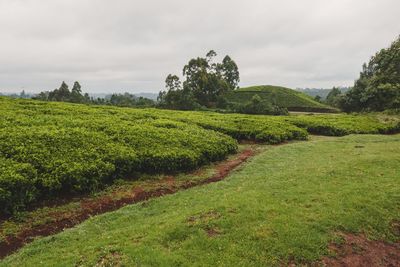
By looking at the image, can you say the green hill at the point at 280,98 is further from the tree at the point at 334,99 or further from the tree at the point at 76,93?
the tree at the point at 76,93

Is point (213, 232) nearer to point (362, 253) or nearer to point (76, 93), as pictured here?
point (362, 253)

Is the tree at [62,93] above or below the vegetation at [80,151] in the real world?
above

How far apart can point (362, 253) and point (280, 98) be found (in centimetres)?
8486

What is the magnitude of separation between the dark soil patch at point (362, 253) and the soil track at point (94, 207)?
7086 millimetres

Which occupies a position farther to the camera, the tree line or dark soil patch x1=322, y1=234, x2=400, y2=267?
the tree line

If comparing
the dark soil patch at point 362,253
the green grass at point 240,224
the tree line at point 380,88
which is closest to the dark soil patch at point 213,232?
the green grass at point 240,224

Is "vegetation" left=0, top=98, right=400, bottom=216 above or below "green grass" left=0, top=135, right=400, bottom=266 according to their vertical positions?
above

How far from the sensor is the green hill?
8225 cm

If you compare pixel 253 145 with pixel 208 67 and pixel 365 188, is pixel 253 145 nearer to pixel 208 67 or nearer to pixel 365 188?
pixel 365 188

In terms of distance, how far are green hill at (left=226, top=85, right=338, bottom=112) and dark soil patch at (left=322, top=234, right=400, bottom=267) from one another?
2730 inches

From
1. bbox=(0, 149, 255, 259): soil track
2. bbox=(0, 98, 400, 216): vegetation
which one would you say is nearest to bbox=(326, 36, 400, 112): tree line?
bbox=(0, 98, 400, 216): vegetation

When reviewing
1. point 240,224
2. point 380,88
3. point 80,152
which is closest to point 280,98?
point 380,88

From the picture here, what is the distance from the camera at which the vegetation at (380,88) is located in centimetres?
3594

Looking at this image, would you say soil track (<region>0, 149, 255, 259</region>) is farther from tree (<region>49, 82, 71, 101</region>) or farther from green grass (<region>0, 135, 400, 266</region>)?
tree (<region>49, 82, 71, 101</region>)
